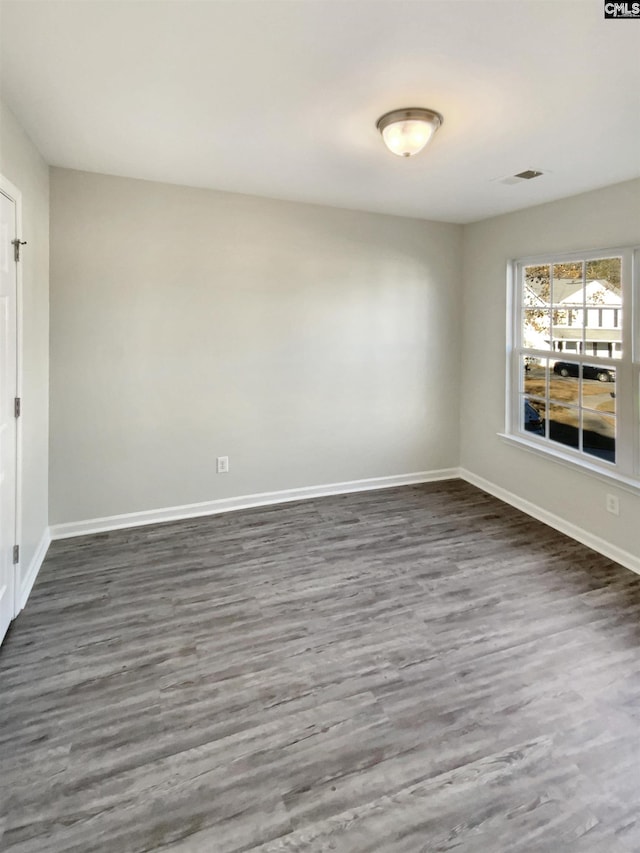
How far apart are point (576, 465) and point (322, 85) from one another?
299 centimetres

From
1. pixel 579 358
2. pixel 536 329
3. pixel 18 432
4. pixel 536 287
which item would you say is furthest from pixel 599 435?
pixel 18 432

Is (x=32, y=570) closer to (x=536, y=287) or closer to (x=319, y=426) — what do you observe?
(x=319, y=426)

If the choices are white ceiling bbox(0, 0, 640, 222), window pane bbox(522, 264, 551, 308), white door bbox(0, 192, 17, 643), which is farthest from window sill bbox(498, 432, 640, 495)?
white door bbox(0, 192, 17, 643)

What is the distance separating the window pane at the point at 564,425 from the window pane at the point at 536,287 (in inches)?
34.0

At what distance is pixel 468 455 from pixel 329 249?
2409 mm

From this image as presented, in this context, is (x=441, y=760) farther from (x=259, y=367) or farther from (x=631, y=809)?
(x=259, y=367)

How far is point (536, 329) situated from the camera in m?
4.02

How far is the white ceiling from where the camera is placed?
1.58 meters

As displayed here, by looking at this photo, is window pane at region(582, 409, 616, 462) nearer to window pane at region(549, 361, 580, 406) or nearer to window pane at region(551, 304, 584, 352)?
window pane at region(549, 361, 580, 406)

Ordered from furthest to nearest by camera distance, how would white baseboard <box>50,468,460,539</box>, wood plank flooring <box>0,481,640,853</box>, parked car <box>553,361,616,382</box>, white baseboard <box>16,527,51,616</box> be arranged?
white baseboard <box>50,468,460,539</box> < parked car <box>553,361,616,382</box> < white baseboard <box>16,527,51,616</box> < wood plank flooring <box>0,481,640,853</box>

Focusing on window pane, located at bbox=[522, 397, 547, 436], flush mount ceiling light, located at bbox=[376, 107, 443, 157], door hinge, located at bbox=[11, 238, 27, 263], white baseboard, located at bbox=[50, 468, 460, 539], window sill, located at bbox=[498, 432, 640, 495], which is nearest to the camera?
flush mount ceiling light, located at bbox=[376, 107, 443, 157]

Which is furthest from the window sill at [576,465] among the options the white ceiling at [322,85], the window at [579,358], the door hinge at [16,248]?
the door hinge at [16,248]

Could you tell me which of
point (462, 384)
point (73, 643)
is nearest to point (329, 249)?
point (462, 384)

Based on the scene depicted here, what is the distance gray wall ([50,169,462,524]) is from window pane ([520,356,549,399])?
2.46ft
